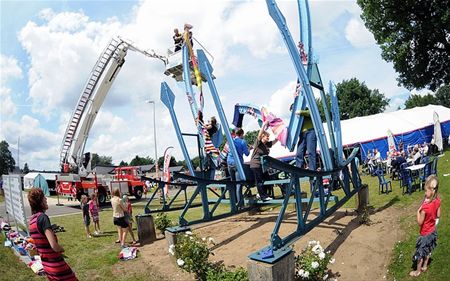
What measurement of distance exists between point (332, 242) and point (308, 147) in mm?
1924

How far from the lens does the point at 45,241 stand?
12.0ft

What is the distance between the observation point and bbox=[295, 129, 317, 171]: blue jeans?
7023 millimetres

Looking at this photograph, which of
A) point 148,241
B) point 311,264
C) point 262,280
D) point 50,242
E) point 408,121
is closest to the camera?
point 50,242

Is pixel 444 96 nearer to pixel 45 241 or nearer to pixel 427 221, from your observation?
pixel 427 221

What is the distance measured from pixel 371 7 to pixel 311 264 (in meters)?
20.4

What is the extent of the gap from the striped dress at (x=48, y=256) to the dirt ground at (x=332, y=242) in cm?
227

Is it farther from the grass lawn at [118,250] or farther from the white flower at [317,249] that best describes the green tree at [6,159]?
the white flower at [317,249]

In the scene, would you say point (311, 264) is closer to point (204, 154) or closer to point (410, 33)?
point (204, 154)

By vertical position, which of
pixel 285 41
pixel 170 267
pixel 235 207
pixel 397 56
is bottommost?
pixel 170 267

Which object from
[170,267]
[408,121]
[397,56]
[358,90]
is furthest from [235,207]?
[358,90]

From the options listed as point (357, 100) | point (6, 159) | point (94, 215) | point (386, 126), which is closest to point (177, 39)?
point (94, 215)

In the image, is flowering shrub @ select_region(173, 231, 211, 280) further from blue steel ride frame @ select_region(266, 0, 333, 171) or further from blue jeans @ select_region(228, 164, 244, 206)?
blue jeans @ select_region(228, 164, 244, 206)

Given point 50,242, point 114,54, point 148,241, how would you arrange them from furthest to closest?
1. point 114,54
2. point 148,241
3. point 50,242

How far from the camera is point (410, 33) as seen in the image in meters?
21.2
